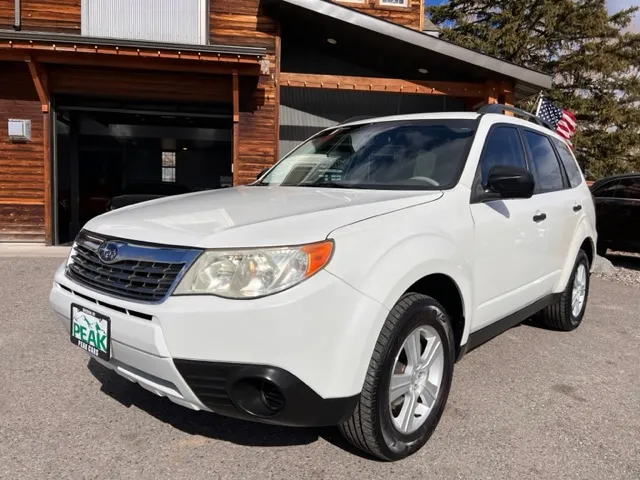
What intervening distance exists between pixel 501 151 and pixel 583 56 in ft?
79.2

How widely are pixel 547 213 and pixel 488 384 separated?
1300mm

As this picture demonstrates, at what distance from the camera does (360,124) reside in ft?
12.6

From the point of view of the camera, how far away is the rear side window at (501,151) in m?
3.14

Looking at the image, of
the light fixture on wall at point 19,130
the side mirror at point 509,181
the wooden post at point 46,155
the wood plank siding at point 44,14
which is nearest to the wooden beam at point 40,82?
the wooden post at point 46,155

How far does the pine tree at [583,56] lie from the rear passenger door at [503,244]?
21877mm

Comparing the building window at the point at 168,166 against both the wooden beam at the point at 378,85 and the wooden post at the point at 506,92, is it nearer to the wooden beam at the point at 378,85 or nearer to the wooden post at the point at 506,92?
the wooden beam at the point at 378,85

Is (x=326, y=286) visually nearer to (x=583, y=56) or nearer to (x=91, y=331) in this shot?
(x=91, y=331)

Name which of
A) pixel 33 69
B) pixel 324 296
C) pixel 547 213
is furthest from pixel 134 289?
pixel 33 69

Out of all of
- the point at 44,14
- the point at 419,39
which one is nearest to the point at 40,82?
the point at 44,14

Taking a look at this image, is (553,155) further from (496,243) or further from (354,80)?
(354,80)

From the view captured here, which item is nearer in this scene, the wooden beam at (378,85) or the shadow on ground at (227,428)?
the shadow on ground at (227,428)

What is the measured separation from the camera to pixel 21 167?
9477 millimetres

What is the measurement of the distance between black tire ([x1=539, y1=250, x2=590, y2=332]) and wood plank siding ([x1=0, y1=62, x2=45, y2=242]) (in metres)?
8.73

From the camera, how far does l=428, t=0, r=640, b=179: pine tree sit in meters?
23.1
